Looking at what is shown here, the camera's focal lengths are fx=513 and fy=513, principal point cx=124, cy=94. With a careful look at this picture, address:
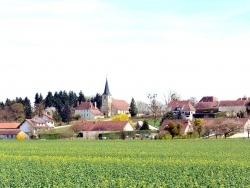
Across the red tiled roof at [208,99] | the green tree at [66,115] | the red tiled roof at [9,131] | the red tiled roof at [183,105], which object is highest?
the red tiled roof at [208,99]

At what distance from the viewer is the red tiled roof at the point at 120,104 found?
533 feet

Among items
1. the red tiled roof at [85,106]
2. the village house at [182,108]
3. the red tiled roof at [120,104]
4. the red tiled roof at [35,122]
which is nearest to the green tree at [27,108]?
the red tiled roof at [35,122]

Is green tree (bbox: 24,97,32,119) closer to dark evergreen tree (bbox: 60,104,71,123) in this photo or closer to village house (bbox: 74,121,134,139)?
dark evergreen tree (bbox: 60,104,71,123)

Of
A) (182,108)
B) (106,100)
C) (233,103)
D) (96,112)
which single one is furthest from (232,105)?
(106,100)

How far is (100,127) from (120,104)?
224ft

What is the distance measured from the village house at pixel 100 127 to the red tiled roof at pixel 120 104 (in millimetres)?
62360

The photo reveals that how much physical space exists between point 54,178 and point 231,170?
7527 mm

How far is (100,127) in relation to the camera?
9750cm

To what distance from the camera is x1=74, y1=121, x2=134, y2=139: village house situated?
95000 mm

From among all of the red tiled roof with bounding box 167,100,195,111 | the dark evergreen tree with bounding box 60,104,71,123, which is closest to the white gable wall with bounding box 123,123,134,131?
the red tiled roof with bounding box 167,100,195,111

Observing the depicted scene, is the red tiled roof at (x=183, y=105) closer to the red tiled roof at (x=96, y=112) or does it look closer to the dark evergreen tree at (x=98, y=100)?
the red tiled roof at (x=96, y=112)

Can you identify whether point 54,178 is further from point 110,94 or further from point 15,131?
point 110,94

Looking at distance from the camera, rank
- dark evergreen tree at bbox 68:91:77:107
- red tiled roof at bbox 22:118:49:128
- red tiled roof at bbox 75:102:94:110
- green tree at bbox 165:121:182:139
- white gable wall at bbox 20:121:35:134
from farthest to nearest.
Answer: dark evergreen tree at bbox 68:91:77:107
red tiled roof at bbox 75:102:94:110
red tiled roof at bbox 22:118:49:128
white gable wall at bbox 20:121:35:134
green tree at bbox 165:121:182:139

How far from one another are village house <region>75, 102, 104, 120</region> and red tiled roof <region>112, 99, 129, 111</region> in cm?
1138
